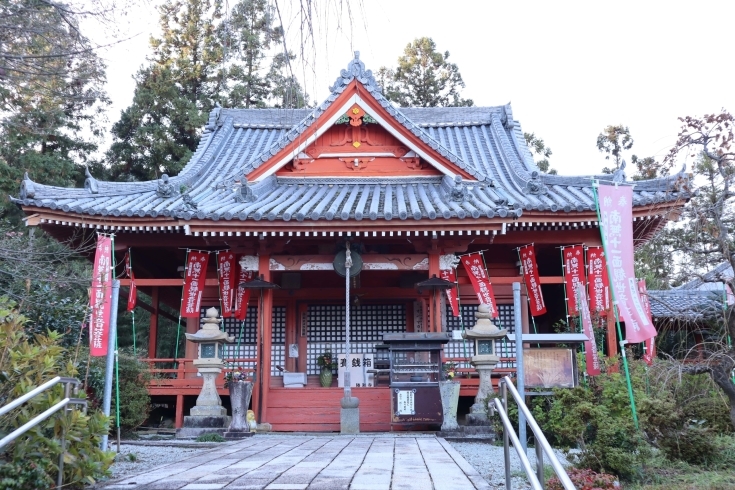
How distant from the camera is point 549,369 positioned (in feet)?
28.3

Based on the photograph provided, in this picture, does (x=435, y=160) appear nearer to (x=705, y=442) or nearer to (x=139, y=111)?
(x=705, y=442)

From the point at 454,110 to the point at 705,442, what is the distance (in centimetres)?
1441

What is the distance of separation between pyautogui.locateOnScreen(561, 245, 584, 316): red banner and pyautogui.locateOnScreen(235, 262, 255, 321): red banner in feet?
21.1

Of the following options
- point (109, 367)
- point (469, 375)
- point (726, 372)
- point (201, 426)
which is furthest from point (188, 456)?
point (469, 375)

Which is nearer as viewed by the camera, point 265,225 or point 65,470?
point 65,470

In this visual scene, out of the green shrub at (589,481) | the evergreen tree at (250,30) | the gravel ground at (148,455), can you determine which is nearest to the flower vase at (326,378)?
the gravel ground at (148,455)

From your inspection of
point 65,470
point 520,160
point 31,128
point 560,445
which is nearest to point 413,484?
point 65,470

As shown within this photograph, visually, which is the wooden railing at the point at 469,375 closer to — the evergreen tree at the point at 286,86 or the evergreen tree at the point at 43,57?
the evergreen tree at the point at 43,57

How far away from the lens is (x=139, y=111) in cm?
2527

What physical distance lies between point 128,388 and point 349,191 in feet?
19.7

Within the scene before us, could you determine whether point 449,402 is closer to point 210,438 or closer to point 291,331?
point 210,438

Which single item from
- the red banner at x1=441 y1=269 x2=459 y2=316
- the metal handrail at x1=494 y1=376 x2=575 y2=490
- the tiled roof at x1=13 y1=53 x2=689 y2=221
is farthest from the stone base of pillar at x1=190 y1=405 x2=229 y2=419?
the metal handrail at x1=494 y1=376 x2=575 y2=490

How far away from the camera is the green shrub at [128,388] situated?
10.8 metres

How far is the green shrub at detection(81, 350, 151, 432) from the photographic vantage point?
35.5ft
